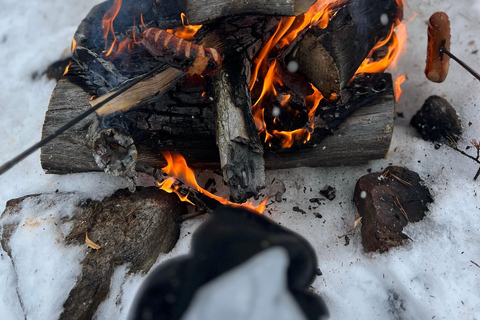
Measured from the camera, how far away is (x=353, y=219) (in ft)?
7.88

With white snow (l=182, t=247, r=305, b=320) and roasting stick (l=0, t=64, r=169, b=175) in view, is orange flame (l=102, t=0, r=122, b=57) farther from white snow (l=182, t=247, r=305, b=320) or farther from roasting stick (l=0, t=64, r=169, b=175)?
white snow (l=182, t=247, r=305, b=320)

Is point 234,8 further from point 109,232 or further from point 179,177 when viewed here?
point 109,232

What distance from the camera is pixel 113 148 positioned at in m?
2.04

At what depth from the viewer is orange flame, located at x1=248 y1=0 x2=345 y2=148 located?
7.59 ft

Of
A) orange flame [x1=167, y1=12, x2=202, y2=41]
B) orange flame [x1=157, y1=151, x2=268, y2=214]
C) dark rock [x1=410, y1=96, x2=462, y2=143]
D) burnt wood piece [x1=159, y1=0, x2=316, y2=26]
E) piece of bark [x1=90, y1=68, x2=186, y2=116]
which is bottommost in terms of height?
dark rock [x1=410, y1=96, x2=462, y2=143]

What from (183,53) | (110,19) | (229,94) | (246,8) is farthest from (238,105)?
(110,19)

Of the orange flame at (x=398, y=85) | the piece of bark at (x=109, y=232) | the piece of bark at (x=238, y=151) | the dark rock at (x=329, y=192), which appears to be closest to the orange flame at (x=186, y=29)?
the piece of bark at (x=238, y=151)

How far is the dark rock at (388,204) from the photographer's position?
2135mm

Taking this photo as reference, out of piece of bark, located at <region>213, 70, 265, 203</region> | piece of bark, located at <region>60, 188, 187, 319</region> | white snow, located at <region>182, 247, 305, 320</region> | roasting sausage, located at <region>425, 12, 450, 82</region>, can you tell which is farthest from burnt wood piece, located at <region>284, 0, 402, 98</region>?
piece of bark, located at <region>60, 188, 187, 319</region>

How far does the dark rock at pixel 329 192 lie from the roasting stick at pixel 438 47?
113 cm

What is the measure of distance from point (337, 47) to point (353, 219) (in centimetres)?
120

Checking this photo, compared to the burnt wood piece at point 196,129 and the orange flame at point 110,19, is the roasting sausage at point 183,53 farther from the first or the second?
the orange flame at point 110,19

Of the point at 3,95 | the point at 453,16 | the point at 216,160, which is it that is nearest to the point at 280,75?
the point at 216,160

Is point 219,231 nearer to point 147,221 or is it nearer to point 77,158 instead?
point 147,221
